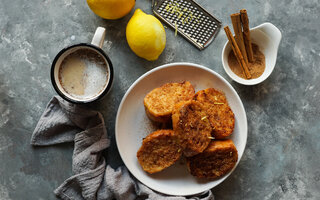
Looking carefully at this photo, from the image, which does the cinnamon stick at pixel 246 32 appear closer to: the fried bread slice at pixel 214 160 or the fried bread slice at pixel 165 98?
the fried bread slice at pixel 165 98

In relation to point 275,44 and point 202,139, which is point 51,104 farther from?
point 275,44

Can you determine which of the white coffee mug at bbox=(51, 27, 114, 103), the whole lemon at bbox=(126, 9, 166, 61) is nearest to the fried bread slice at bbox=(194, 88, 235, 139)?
the whole lemon at bbox=(126, 9, 166, 61)

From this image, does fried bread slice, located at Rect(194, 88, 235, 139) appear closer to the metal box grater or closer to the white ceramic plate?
the white ceramic plate

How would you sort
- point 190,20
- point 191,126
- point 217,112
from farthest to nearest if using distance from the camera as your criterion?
1. point 190,20
2. point 217,112
3. point 191,126

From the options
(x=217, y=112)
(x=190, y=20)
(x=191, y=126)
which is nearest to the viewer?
(x=191, y=126)

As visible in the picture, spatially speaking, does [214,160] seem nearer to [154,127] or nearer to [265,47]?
[154,127]

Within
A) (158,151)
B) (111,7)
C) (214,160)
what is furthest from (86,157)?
(111,7)
